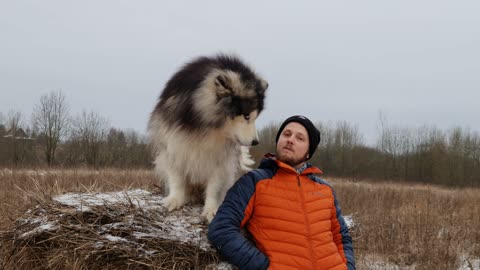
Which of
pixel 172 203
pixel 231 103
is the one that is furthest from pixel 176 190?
pixel 231 103

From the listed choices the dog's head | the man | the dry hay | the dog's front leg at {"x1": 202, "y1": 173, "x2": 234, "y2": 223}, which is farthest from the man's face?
the dry hay

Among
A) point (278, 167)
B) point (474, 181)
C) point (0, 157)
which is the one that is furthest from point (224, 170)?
point (474, 181)

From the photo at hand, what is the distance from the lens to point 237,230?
2.40 meters

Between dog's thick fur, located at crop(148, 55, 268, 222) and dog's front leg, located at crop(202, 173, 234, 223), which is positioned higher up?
dog's thick fur, located at crop(148, 55, 268, 222)

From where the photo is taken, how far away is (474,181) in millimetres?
26859

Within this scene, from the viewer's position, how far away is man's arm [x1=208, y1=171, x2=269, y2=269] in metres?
2.32

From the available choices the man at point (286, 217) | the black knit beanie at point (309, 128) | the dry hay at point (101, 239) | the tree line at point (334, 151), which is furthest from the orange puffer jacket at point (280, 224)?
the tree line at point (334, 151)

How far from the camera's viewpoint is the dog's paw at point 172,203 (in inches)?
127

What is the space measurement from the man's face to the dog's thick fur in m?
0.30

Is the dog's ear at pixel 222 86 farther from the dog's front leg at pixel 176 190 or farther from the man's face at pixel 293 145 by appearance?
the dog's front leg at pixel 176 190

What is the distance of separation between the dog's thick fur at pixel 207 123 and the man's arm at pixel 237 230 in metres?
0.55

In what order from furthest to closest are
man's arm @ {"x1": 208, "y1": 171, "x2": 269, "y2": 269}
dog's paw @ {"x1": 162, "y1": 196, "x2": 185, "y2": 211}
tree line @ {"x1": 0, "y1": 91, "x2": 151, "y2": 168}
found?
tree line @ {"x1": 0, "y1": 91, "x2": 151, "y2": 168}
dog's paw @ {"x1": 162, "y1": 196, "x2": 185, "y2": 211}
man's arm @ {"x1": 208, "y1": 171, "x2": 269, "y2": 269}

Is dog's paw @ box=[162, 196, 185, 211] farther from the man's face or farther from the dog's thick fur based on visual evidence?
the man's face

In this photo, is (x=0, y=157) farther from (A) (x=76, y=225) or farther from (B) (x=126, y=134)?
(A) (x=76, y=225)
